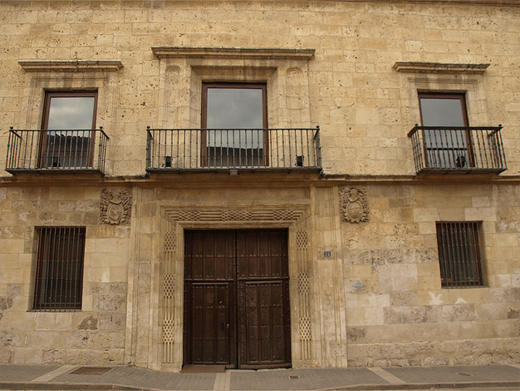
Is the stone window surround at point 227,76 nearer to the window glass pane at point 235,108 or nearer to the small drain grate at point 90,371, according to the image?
the window glass pane at point 235,108

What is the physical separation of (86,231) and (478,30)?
10.4 metres

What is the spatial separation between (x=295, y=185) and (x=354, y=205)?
136cm

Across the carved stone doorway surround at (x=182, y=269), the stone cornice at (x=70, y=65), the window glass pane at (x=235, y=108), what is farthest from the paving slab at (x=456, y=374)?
the stone cornice at (x=70, y=65)

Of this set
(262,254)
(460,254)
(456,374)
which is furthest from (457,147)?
(262,254)

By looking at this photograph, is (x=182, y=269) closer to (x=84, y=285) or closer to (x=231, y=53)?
(x=84, y=285)

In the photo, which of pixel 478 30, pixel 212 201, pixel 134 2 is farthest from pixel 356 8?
pixel 212 201

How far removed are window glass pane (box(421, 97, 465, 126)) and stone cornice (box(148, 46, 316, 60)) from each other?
10.1 ft

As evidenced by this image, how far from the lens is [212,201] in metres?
7.45

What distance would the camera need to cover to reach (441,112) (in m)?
8.40

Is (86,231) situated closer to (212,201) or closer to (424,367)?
(212,201)

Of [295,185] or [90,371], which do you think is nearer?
[90,371]

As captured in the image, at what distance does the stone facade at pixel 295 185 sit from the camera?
7.08m

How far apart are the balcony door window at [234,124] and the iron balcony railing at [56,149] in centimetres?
233

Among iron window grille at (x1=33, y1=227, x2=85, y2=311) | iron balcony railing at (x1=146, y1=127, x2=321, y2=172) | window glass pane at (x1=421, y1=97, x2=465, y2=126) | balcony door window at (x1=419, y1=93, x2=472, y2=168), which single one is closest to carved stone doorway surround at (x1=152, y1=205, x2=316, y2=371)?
iron balcony railing at (x1=146, y1=127, x2=321, y2=172)
